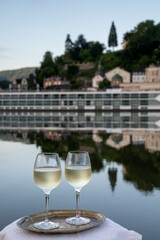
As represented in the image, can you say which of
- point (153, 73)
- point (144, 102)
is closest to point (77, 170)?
point (144, 102)

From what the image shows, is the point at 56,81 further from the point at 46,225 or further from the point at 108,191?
the point at 46,225

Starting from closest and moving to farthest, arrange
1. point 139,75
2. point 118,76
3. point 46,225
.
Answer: point 46,225
point 118,76
point 139,75

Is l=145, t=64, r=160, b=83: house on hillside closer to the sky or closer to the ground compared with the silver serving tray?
closer to the sky

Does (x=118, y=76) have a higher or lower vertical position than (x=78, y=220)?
higher

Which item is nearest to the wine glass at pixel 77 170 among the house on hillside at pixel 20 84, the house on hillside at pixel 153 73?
the house on hillside at pixel 153 73

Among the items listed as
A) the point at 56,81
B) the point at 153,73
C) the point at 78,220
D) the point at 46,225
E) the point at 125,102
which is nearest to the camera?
the point at 46,225

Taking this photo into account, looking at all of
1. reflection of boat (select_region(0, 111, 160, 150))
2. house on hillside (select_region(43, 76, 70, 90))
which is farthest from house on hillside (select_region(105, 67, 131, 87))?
reflection of boat (select_region(0, 111, 160, 150))

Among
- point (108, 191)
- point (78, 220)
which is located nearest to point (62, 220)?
point (78, 220)

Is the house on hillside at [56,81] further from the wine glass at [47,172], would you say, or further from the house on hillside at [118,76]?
the wine glass at [47,172]

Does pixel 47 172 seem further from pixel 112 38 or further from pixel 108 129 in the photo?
pixel 112 38

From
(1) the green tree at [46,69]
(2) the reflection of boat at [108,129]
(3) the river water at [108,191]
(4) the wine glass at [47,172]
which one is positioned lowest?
(3) the river water at [108,191]

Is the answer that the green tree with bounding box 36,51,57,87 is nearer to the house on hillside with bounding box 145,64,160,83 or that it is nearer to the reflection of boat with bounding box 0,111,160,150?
the house on hillside with bounding box 145,64,160,83

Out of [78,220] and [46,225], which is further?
[78,220]

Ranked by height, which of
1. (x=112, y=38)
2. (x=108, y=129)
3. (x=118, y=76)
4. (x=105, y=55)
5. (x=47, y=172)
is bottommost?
(x=108, y=129)
